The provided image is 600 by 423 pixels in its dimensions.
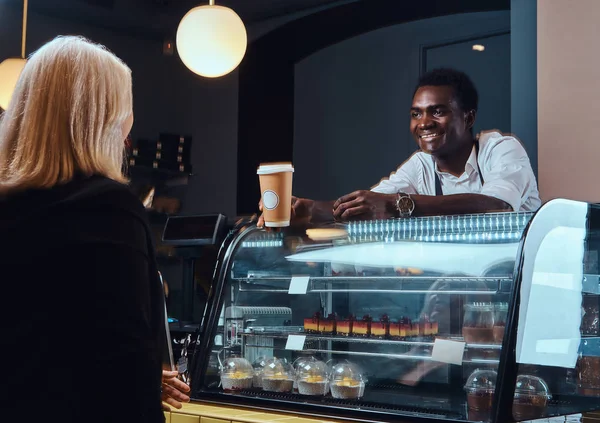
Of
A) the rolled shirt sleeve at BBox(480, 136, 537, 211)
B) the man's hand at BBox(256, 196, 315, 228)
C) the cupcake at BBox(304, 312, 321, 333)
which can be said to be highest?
the rolled shirt sleeve at BBox(480, 136, 537, 211)

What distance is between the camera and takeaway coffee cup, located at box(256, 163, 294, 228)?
7.30 feet

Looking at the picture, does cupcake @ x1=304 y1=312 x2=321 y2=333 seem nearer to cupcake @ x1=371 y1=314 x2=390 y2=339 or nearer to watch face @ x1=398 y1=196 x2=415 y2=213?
cupcake @ x1=371 y1=314 x2=390 y2=339

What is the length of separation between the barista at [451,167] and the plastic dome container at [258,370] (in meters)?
0.51

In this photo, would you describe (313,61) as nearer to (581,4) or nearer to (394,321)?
(581,4)

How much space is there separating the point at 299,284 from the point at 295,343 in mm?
214

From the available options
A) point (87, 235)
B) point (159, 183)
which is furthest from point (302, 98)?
point (87, 235)

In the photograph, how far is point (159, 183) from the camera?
21.1 ft

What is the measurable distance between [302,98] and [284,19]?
0.69m

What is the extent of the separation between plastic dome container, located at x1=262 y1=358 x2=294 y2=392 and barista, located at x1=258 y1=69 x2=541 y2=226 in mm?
514

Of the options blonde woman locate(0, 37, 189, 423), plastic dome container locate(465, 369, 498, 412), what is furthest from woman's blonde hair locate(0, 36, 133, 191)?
plastic dome container locate(465, 369, 498, 412)

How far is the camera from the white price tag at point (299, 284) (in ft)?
8.54

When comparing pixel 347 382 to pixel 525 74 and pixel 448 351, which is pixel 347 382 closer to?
A: pixel 448 351

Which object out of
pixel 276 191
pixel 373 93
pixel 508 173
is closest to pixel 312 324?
pixel 276 191

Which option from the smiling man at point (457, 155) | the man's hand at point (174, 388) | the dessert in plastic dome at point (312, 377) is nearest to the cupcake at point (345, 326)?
the dessert in plastic dome at point (312, 377)
